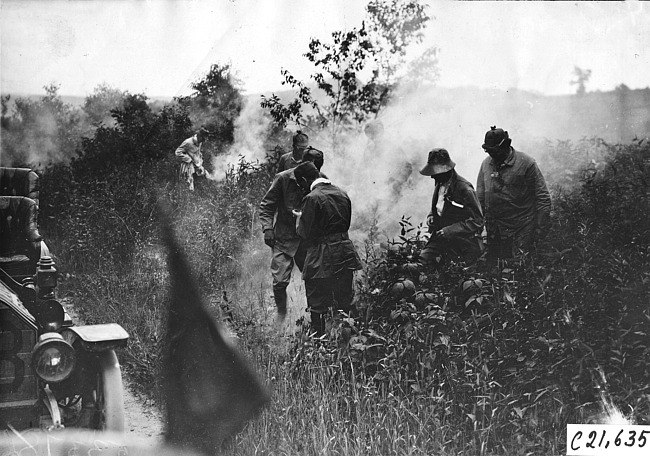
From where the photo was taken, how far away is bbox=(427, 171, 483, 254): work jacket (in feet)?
14.1

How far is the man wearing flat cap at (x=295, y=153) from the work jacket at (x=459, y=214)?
935 millimetres

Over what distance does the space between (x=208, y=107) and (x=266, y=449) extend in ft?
6.74

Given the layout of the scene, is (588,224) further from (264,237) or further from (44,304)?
(44,304)

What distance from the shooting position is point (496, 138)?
4.23 meters

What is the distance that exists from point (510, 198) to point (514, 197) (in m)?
0.03

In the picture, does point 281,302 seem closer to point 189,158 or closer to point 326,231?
point 326,231

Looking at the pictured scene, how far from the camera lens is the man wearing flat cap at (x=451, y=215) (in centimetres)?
427

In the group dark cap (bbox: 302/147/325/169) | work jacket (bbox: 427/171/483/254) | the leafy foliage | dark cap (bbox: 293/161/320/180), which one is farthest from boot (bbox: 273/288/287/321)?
work jacket (bbox: 427/171/483/254)

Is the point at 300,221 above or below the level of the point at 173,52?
below

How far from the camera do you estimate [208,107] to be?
4.06 m

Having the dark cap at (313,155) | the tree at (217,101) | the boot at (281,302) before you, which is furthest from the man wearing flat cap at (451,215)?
the tree at (217,101)

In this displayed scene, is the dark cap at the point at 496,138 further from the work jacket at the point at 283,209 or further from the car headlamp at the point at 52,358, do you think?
the car headlamp at the point at 52,358

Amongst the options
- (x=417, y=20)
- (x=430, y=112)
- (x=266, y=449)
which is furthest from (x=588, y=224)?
(x=266, y=449)

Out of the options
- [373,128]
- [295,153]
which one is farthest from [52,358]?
[373,128]
